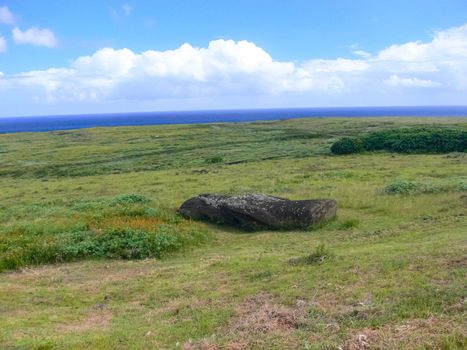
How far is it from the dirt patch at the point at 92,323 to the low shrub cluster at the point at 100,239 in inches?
249

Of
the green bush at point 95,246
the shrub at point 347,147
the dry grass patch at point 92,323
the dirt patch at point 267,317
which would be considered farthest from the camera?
the shrub at point 347,147

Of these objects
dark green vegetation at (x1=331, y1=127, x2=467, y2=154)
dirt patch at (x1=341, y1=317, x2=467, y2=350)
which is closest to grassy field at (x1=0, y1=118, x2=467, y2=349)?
dirt patch at (x1=341, y1=317, x2=467, y2=350)

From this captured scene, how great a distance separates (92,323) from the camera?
36.1ft

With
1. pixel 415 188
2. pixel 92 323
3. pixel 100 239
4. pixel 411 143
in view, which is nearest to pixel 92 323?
pixel 92 323

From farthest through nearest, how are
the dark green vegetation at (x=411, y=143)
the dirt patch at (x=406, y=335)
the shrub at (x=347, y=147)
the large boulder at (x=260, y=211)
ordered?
the shrub at (x=347, y=147), the dark green vegetation at (x=411, y=143), the large boulder at (x=260, y=211), the dirt patch at (x=406, y=335)

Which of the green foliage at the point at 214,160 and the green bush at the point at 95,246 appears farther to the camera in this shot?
the green foliage at the point at 214,160

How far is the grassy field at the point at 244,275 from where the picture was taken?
8.88 meters

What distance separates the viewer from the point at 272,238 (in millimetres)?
20266

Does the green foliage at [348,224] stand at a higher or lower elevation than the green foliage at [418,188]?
lower

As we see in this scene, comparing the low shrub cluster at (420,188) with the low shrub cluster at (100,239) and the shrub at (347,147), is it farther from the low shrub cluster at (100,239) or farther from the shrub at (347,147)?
the shrub at (347,147)

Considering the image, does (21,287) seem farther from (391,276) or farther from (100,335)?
(391,276)

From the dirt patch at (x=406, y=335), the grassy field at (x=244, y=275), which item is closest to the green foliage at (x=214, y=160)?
the grassy field at (x=244, y=275)

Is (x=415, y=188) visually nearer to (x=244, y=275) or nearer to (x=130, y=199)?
(x=130, y=199)

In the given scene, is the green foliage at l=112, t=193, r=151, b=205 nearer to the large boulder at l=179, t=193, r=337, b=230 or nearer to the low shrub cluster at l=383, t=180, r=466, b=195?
the large boulder at l=179, t=193, r=337, b=230
